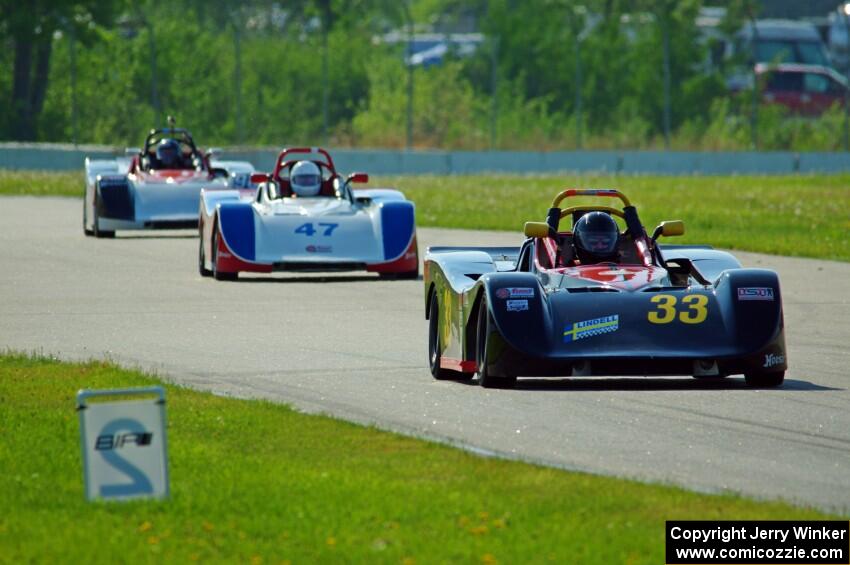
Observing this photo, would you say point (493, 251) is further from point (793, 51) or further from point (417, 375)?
point (793, 51)

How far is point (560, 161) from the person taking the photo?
48.1 meters

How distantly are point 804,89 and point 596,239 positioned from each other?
47530 mm

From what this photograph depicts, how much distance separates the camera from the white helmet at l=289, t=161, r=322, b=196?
21.3 meters

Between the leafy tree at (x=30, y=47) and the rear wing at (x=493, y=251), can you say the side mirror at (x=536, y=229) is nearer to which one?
the rear wing at (x=493, y=251)

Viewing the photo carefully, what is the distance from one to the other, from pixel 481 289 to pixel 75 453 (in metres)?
3.24

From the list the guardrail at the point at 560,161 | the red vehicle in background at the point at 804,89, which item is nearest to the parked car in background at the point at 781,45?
the red vehicle in background at the point at 804,89

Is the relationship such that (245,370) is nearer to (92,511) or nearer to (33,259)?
(92,511)

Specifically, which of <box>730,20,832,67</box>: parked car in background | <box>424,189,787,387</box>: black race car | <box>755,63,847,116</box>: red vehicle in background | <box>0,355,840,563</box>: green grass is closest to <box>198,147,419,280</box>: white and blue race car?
<box>424,189,787,387</box>: black race car

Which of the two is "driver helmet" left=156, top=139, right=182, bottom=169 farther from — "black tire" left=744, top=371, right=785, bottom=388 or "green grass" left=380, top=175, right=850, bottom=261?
"black tire" left=744, top=371, right=785, bottom=388

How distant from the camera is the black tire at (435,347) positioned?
12.2 metres

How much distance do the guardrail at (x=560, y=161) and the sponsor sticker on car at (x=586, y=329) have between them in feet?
115

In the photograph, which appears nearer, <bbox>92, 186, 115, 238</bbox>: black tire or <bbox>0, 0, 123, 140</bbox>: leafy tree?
<bbox>92, 186, 115, 238</bbox>: black tire

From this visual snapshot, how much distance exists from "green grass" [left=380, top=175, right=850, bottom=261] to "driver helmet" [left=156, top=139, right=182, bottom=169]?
3859mm

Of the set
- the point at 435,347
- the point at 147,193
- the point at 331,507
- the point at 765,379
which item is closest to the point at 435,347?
the point at 435,347
